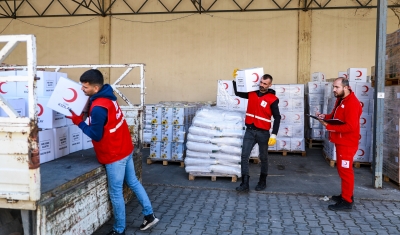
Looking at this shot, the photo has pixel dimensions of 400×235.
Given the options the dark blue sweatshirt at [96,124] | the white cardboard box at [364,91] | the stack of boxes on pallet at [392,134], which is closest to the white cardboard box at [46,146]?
the dark blue sweatshirt at [96,124]

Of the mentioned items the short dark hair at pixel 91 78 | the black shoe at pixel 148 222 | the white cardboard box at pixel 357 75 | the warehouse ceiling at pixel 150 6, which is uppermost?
the warehouse ceiling at pixel 150 6

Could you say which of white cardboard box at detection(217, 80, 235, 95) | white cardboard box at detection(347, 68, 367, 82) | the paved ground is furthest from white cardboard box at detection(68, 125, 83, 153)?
white cardboard box at detection(347, 68, 367, 82)

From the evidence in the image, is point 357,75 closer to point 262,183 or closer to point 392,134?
point 392,134

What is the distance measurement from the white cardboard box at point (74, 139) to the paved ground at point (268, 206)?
1.08 metres

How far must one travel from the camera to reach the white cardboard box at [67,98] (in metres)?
3.79

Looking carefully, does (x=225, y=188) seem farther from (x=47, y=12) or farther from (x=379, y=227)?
(x=47, y=12)

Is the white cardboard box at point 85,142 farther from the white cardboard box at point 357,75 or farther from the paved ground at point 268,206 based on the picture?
the white cardboard box at point 357,75

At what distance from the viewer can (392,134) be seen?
253 inches

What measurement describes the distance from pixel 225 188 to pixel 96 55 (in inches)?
361

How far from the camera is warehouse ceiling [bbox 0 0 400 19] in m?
12.3

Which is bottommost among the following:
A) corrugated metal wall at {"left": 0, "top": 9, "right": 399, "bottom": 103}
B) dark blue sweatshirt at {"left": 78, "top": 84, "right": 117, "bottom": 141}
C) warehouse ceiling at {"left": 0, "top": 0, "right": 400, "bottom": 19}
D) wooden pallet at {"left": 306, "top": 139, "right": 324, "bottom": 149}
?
wooden pallet at {"left": 306, "top": 139, "right": 324, "bottom": 149}

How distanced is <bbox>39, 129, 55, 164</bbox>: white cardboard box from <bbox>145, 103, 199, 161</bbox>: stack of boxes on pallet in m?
3.86

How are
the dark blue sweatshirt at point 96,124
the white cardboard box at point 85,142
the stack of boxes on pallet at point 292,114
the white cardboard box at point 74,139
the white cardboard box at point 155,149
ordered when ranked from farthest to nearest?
the stack of boxes on pallet at point 292,114 < the white cardboard box at point 155,149 < the white cardboard box at point 85,142 < the white cardboard box at point 74,139 < the dark blue sweatshirt at point 96,124

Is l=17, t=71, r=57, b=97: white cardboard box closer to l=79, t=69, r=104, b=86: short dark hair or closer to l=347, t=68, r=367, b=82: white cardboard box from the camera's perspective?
l=79, t=69, r=104, b=86: short dark hair
